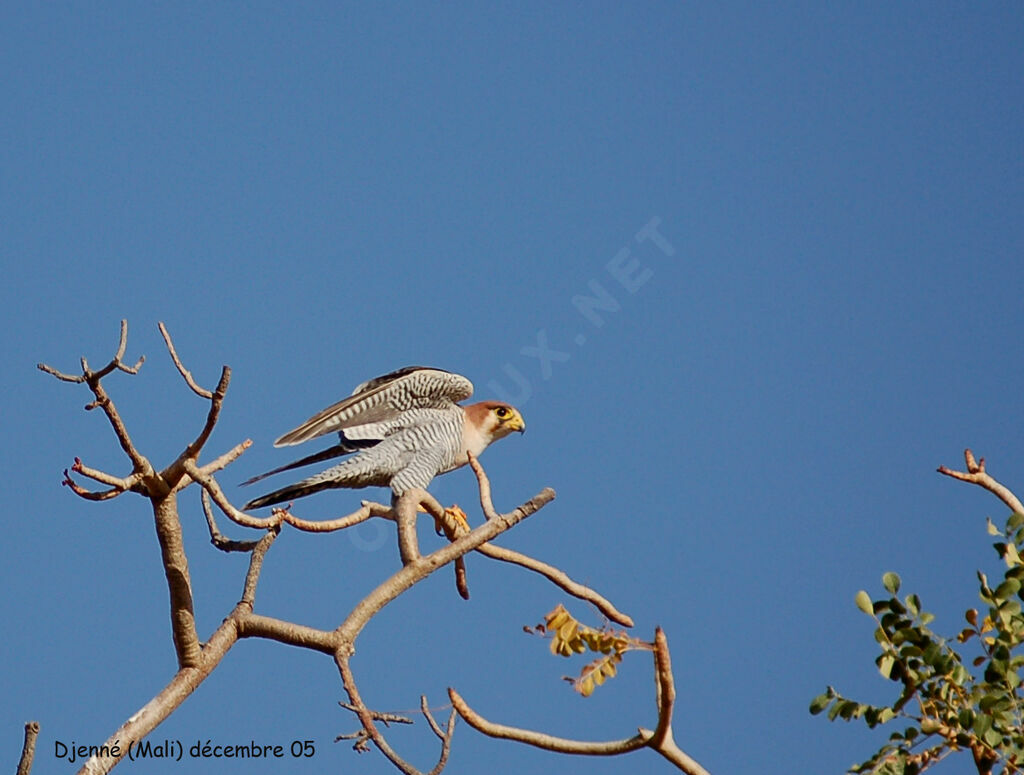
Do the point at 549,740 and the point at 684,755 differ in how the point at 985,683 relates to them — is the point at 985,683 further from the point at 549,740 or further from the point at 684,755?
the point at 549,740

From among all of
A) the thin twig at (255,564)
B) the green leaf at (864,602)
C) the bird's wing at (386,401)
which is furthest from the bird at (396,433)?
the green leaf at (864,602)

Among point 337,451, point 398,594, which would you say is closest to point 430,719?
point 398,594

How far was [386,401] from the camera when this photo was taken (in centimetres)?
706

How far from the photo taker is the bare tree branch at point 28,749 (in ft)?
10.3

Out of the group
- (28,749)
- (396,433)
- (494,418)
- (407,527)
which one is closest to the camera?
(28,749)

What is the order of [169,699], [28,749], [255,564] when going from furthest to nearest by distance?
[255,564], [169,699], [28,749]

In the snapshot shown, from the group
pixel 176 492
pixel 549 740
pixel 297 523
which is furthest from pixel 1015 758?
pixel 176 492

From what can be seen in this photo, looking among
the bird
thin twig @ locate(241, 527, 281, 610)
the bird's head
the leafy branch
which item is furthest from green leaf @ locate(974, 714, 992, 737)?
the bird's head

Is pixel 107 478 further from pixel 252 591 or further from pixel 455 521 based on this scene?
pixel 455 521

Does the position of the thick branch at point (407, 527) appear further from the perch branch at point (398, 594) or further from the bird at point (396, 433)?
the bird at point (396, 433)

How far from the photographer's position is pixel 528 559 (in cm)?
487

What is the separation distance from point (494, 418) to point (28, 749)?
15.9ft

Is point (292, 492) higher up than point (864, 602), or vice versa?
point (292, 492)

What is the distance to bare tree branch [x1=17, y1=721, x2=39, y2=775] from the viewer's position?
3.12 m
